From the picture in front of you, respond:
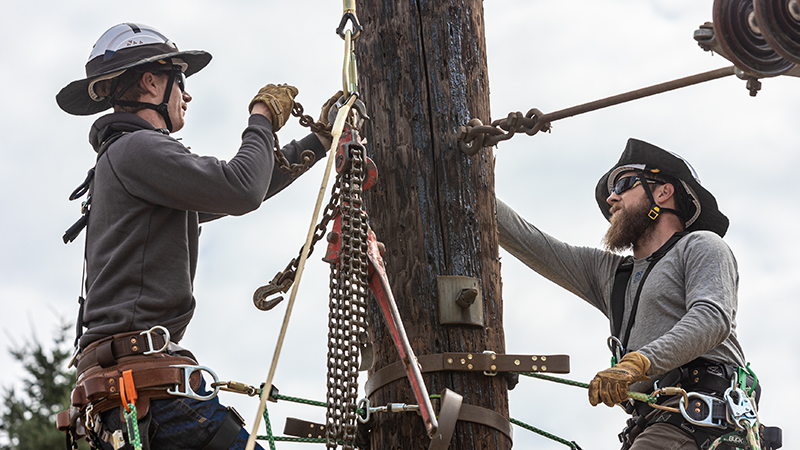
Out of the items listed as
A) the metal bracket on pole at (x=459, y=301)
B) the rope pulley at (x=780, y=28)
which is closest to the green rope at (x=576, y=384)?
the metal bracket on pole at (x=459, y=301)

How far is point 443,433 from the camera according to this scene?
299cm

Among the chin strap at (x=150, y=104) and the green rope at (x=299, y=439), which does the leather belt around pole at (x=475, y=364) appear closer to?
the green rope at (x=299, y=439)

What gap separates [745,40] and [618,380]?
1.37 metres

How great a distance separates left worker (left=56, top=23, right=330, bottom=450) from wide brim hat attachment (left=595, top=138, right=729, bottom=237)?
7.90 ft

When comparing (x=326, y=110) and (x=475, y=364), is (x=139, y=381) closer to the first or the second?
(x=475, y=364)

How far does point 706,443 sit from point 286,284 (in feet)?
6.52

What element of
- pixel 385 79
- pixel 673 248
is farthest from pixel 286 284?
pixel 673 248

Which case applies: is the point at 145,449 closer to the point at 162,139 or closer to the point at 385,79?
the point at 162,139

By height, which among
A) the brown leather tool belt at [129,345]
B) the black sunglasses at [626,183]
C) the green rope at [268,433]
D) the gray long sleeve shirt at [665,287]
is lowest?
the green rope at [268,433]

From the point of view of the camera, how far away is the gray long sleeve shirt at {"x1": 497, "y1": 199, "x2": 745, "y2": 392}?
3764 mm

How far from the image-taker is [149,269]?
2.93 m

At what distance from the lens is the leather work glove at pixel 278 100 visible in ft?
10.8

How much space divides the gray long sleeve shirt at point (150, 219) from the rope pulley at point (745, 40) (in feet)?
5.42

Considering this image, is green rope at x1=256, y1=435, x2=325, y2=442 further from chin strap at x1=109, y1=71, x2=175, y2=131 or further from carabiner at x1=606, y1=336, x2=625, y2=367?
carabiner at x1=606, y1=336, x2=625, y2=367
